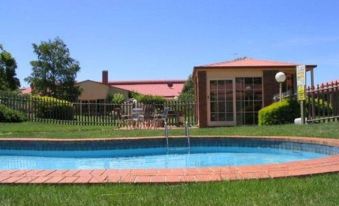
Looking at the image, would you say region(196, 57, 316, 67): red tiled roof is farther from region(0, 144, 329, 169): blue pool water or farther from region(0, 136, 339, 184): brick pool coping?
region(0, 136, 339, 184): brick pool coping

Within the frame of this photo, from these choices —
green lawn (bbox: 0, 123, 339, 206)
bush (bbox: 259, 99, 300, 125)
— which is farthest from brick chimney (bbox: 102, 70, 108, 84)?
green lawn (bbox: 0, 123, 339, 206)

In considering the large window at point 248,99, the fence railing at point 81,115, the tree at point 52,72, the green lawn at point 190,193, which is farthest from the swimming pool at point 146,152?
the tree at point 52,72

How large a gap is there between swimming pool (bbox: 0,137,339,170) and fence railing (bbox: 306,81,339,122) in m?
5.19

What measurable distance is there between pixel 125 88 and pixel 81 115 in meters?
28.9

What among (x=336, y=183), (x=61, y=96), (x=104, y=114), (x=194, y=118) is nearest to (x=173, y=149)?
(x=336, y=183)

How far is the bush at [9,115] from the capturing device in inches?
770

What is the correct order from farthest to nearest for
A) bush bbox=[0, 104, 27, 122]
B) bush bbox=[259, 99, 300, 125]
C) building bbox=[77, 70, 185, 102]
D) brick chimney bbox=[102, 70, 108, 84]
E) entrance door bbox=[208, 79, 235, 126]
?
brick chimney bbox=[102, 70, 108, 84]
building bbox=[77, 70, 185, 102]
entrance door bbox=[208, 79, 235, 126]
bush bbox=[0, 104, 27, 122]
bush bbox=[259, 99, 300, 125]

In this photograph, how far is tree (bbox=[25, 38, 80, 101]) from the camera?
42812mm

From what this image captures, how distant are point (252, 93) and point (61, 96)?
84.8 ft

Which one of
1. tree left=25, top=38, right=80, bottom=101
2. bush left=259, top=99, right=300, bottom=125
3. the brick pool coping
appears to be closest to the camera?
the brick pool coping

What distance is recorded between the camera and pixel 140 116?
19953 millimetres

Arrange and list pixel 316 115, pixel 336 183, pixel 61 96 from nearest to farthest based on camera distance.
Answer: pixel 336 183 < pixel 316 115 < pixel 61 96

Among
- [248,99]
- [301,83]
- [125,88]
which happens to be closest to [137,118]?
[248,99]

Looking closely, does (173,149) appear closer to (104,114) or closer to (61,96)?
(104,114)
